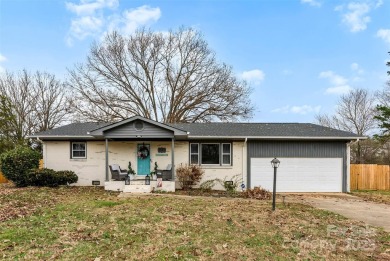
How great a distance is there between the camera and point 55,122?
26.2 m

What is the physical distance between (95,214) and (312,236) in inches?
207

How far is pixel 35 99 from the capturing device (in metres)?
26.0

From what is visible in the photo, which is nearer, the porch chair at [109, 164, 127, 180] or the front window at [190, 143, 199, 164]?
the porch chair at [109, 164, 127, 180]

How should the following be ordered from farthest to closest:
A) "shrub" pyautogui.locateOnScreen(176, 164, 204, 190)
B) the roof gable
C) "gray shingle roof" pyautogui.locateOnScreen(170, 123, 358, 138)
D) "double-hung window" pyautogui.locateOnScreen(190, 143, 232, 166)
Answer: "double-hung window" pyautogui.locateOnScreen(190, 143, 232, 166), "gray shingle roof" pyautogui.locateOnScreen(170, 123, 358, 138), "shrub" pyautogui.locateOnScreen(176, 164, 204, 190), the roof gable

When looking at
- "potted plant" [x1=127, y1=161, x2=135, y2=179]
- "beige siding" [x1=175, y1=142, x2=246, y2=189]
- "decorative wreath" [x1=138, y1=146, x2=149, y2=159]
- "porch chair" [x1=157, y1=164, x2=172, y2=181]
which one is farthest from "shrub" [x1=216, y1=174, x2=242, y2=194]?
"potted plant" [x1=127, y1=161, x2=135, y2=179]

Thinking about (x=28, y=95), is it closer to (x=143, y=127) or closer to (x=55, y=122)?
(x=55, y=122)

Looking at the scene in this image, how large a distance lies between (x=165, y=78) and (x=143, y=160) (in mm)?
13215

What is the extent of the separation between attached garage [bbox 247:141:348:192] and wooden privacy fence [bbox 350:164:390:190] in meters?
3.21

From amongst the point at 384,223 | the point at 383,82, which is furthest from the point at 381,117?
the point at 384,223

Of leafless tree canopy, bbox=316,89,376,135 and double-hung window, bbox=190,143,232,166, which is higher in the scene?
leafless tree canopy, bbox=316,89,376,135

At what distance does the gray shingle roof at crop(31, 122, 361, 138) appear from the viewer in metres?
14.0

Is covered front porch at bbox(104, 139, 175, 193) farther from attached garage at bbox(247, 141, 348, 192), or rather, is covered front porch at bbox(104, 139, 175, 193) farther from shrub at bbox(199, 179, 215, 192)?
attached garage at bbox(247, 141, 348, 192)

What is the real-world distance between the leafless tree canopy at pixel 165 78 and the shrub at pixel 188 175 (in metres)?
12.2

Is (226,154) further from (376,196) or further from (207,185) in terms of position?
(376,196)
